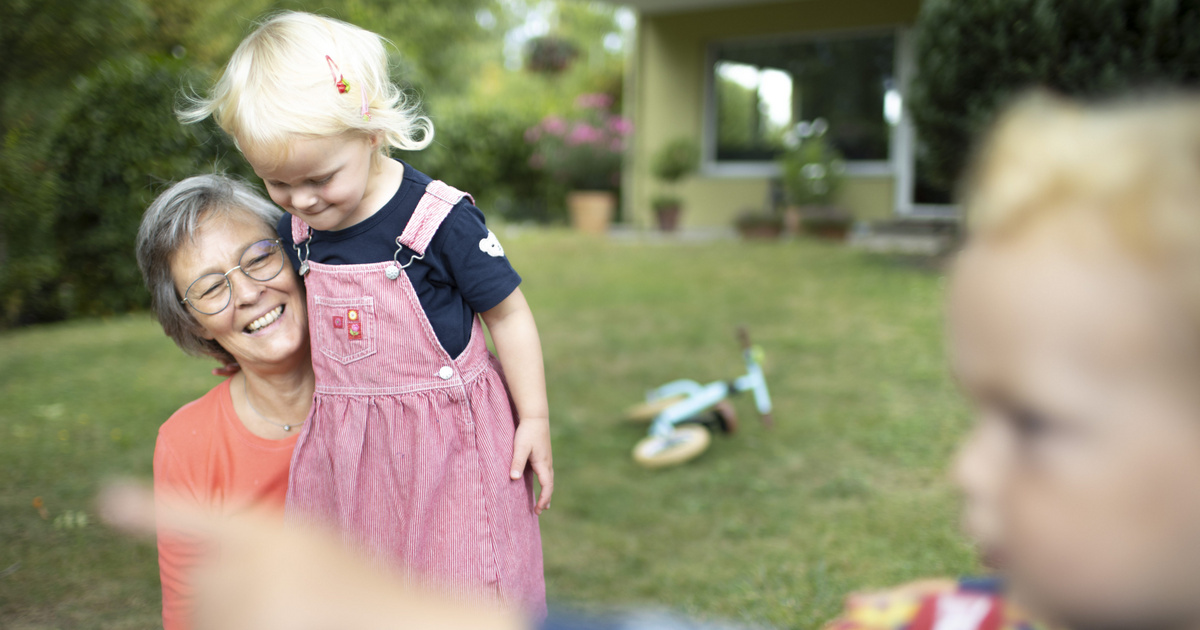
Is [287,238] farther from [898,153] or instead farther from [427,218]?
[898,153]

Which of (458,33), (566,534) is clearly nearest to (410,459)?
(566,534)

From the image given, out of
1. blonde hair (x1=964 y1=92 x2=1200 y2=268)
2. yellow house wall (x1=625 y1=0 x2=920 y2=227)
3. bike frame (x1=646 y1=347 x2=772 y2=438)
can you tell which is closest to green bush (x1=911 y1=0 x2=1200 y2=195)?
bike frame (x1=646 y1=347 x2=772 y2=438)

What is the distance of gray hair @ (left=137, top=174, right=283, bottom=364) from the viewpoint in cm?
168

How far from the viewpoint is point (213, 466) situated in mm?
1712

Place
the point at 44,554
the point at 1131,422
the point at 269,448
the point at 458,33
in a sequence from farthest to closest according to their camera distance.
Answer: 1. the point at 458,33
2. the point at 44,554
3. the point at 269,448
4. the point at 1131,422

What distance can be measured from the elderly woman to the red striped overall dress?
0.10m

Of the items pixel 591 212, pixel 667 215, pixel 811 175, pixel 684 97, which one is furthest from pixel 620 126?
pixel 811 175

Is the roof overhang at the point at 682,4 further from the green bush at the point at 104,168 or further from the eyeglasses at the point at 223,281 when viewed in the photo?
the eyeglasses at the point at 223,281

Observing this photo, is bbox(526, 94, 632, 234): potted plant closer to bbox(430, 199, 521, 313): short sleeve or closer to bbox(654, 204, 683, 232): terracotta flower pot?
bbox(654, 204, 683, 232): terracotta flower pot

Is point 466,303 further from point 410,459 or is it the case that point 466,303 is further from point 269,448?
point 269,448

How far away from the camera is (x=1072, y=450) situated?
42 cm

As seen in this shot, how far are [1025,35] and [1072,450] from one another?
619 centimetres

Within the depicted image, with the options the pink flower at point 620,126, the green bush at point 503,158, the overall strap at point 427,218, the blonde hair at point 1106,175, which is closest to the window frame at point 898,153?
the pink flower at point 620,126

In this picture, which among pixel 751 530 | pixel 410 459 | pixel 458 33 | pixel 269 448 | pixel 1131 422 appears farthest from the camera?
pixel 458 33
